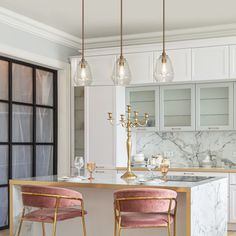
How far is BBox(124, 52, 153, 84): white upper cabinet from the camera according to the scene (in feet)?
21.9

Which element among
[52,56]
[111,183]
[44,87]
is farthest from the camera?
[44,87]

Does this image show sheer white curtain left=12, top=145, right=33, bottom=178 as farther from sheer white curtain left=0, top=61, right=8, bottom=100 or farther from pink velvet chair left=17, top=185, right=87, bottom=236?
pink velvet chair left=17, top=185, right=87, bottom=236

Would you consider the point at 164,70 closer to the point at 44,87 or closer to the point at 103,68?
the point at 103,68

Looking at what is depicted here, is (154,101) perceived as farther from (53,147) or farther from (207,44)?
(53,147)

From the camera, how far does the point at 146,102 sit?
6.91m

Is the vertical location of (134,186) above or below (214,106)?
below

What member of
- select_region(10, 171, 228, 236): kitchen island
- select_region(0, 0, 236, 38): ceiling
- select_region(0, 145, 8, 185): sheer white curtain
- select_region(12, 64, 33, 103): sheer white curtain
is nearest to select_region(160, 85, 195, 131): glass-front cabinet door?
select_region(0, 0, 236, 38): ceiling

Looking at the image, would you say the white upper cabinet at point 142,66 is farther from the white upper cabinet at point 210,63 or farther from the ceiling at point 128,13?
the white upper cabinet at point 210,63

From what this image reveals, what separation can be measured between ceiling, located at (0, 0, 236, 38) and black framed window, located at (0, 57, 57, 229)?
743 millimetres

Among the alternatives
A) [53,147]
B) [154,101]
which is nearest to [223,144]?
[154,101]

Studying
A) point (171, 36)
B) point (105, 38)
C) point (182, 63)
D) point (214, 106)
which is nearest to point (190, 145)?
point (214, 106)

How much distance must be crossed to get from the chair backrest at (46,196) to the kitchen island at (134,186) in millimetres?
237

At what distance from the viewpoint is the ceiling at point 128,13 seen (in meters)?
5.54

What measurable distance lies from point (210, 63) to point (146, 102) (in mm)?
1100
